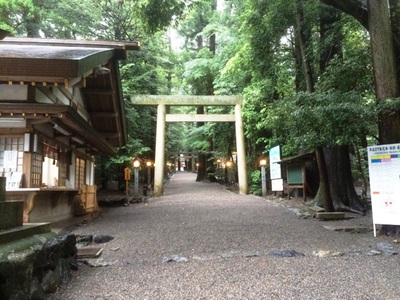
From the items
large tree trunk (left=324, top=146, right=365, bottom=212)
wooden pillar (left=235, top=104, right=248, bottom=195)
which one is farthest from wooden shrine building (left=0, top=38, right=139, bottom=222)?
wooden pillar (left=235, top=104, right=248, bottom=195)

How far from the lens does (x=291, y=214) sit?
32.9ft

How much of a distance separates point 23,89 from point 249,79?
1323 cm

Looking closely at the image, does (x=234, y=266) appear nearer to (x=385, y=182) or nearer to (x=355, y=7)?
(x=385, y=182)

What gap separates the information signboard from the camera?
243 inches

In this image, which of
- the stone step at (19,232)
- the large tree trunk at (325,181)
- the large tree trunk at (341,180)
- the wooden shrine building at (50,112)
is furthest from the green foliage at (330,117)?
the stone step at (19,232)

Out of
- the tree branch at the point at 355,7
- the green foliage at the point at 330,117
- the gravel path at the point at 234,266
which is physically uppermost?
the tree branch at the point at 355,7

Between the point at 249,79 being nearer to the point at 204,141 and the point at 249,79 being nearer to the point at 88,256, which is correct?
the point at 204,141

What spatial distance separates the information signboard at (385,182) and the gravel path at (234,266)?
491 mm

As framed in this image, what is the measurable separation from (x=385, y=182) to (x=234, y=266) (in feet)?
12.3

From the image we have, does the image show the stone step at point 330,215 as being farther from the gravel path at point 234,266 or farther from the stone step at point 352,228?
the stone step at point 352,228

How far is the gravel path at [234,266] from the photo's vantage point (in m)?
3.62

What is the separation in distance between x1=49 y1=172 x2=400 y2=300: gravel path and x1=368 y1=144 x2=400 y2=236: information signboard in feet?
1.61

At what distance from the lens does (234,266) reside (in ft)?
15.0

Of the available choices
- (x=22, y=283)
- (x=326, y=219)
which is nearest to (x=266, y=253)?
(x=22, y=283)
